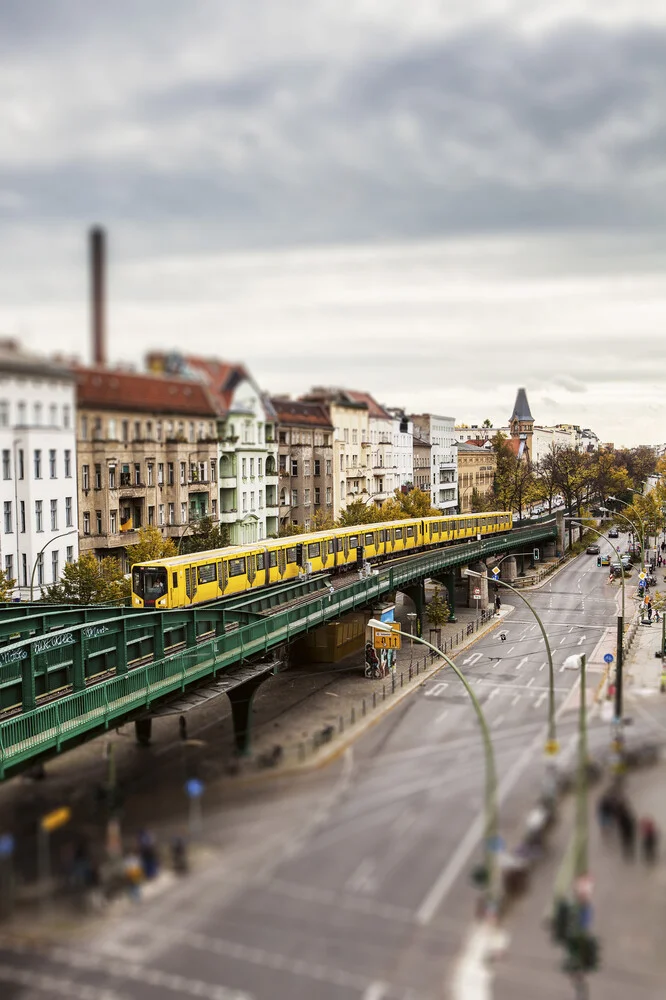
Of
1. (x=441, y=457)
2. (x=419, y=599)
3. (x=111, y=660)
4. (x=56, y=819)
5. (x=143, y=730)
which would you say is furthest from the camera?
(x=441, y=457)

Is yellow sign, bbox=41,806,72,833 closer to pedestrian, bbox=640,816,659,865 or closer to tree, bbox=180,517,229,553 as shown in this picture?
pedestrian, bbox=640,816,659,865

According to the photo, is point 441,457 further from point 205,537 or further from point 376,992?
point 376,992

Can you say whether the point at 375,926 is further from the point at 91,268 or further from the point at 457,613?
the point at 457,613

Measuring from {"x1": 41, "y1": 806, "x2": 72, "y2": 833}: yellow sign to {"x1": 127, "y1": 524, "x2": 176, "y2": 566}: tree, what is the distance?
938 inches

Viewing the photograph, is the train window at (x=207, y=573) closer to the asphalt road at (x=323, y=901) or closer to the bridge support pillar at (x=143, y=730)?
the bridge support pillar at (x=143, y=730)

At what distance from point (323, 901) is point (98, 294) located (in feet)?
40.5

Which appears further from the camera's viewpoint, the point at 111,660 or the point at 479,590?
the point at 479,590

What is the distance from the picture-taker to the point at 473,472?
128875mm

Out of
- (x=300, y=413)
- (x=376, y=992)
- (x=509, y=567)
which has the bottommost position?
(x=509, y=567)

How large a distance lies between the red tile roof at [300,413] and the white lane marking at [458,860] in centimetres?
3314

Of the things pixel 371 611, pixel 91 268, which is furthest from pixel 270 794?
pixel 371 611

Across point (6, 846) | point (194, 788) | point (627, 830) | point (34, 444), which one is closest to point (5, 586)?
point (34, 444)

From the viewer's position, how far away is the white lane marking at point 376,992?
42.2 ft

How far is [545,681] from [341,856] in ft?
41.0
